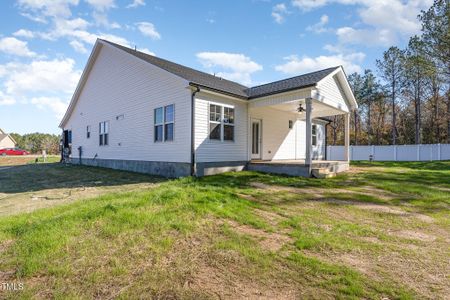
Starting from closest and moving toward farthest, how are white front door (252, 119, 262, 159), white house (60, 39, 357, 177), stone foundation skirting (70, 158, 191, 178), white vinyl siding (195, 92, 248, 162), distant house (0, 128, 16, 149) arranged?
white vinyl siding (195, 92, 248, 162), white house (60, 39, 357, 177), stone foundation skirting (70, 158, 191, 178), white front door (252, 119, 262, 159), distant house (0, 128, 16, 149)

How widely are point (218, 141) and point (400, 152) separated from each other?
70.1 feet

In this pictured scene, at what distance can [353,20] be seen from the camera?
41.7ft

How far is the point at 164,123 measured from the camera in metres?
10.8

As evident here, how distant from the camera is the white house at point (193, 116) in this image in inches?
384

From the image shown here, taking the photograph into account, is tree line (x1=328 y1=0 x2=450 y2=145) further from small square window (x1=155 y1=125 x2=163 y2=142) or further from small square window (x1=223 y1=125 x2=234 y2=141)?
small square window (x1=155 y1=125 x2=163 y2=142)

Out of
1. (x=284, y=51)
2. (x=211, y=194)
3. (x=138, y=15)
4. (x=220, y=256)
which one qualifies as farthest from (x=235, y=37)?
(x=220, y=256)

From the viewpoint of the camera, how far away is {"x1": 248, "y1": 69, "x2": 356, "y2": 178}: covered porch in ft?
31.8

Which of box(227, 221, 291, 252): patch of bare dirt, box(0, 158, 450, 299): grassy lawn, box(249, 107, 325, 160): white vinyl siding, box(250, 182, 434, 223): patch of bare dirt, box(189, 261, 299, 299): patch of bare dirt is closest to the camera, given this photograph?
box(189, 261, 299, 299): patch of bare dirt

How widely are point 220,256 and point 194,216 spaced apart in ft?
4.31

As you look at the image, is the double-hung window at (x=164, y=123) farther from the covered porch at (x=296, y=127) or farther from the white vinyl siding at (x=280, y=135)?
the white vinyl siding at (x=280, y=135)

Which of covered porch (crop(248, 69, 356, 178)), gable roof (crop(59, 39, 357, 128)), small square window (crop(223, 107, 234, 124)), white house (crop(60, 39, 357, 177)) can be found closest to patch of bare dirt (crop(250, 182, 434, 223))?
covered porch (crop(248, 69, 356, 178))

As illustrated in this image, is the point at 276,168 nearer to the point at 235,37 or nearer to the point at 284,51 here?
the point at 284,51

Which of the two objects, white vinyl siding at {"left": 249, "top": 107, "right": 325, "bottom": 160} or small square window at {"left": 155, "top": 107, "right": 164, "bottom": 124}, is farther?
white vinyl siding at {"left": 249, "top": 107, "right": 325, "bottom": 160}

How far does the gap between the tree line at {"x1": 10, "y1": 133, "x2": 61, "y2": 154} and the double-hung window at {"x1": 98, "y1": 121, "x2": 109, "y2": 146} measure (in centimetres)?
3724
